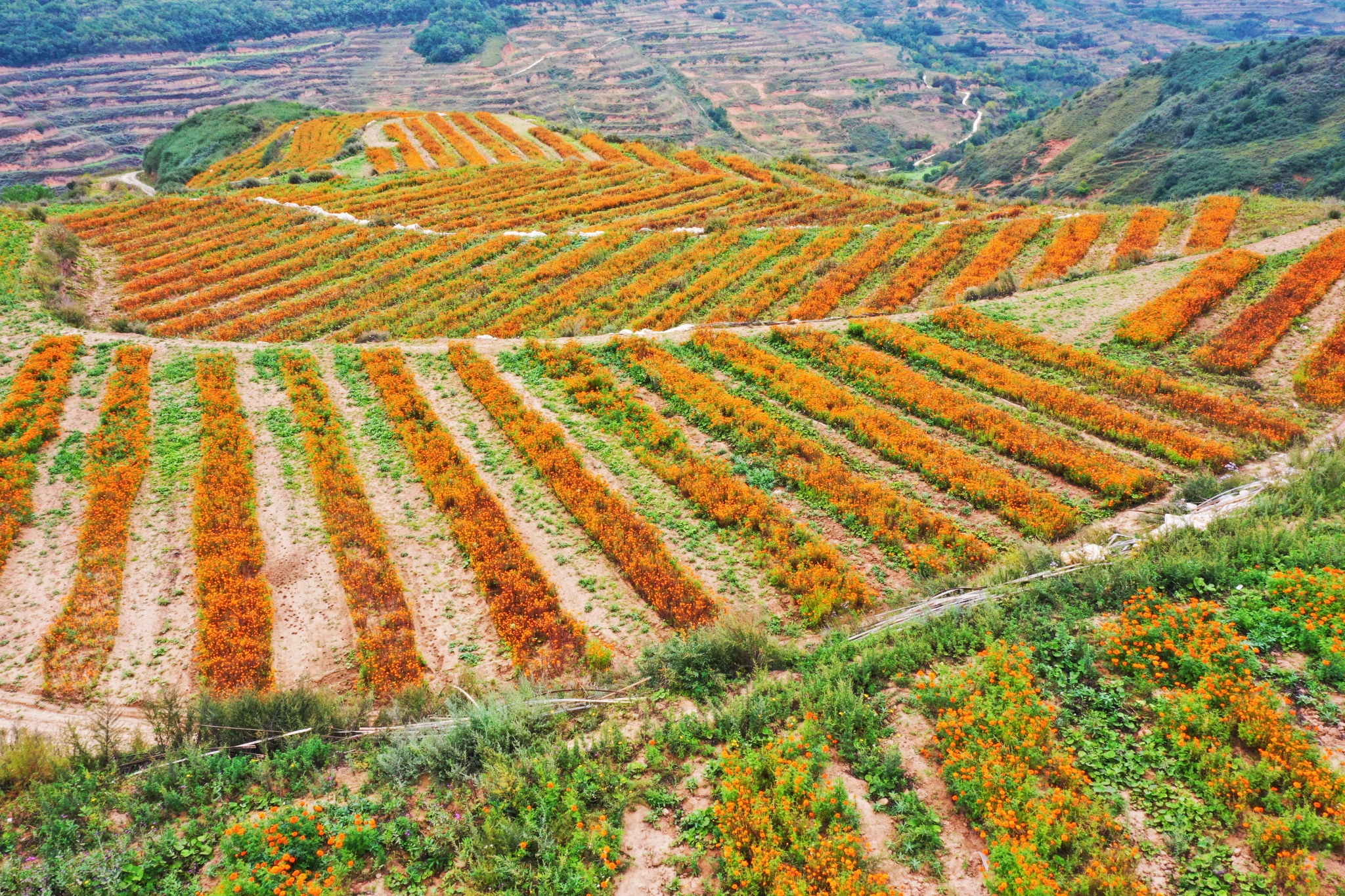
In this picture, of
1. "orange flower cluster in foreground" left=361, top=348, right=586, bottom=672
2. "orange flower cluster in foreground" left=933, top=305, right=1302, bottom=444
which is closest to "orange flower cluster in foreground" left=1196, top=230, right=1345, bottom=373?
"orange flower cluster in foreground" left=933, top=305, right=1302, bottom=444

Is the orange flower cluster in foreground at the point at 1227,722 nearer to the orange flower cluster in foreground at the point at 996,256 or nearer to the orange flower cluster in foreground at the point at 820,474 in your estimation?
the orange flower cluster in foreground at the point at 820,474

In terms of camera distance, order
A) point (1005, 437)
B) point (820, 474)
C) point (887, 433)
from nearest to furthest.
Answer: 1. point (820, 474)
2. point (1005, 437)
3. point (887, 433)

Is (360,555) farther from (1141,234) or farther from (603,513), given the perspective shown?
(1141,234)

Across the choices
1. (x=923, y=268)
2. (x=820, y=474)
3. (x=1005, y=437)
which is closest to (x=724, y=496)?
(x=820, y=474)

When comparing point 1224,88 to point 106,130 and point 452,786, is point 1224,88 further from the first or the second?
point 106,130

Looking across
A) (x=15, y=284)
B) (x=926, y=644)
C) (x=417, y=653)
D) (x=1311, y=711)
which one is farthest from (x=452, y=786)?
(x=15, y=284)

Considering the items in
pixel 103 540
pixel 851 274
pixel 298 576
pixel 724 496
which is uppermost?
pixel 851 274
